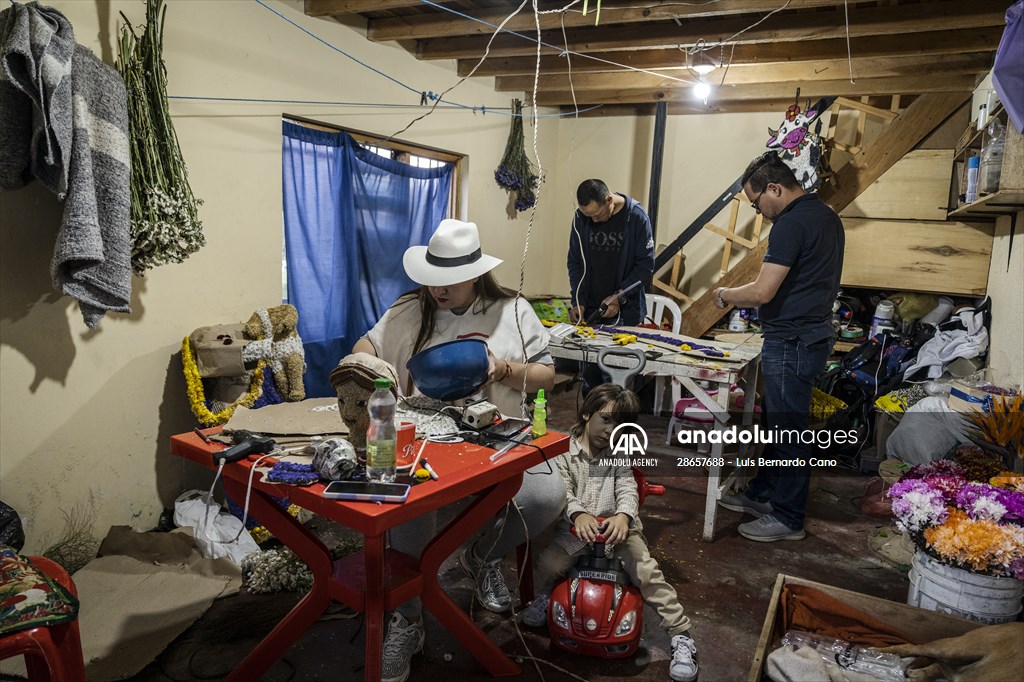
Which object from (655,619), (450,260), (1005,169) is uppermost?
(1005,169)

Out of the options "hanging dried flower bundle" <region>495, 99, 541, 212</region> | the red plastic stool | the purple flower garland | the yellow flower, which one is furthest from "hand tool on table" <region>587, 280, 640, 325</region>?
the red plastic stool

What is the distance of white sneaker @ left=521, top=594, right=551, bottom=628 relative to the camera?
87.2 inches

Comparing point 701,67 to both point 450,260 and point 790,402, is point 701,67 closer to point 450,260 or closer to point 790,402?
point 790,402

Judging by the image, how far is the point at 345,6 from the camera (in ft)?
11.0

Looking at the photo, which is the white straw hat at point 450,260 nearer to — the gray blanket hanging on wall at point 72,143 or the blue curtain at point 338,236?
the gray blanket hanging on wall at point 72,143

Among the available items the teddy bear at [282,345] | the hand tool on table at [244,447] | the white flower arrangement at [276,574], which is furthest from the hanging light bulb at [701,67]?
the white flower arrangement at [276,574]

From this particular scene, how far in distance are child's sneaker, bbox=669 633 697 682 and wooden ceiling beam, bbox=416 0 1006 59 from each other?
10.6 feet

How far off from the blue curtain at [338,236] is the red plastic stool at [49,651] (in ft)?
7.08

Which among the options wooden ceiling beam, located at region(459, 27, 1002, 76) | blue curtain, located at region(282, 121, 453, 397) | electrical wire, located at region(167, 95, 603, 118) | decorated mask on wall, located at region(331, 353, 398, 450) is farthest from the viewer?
wooden ceiling beam, located at region(459, 27, 1002, 76)

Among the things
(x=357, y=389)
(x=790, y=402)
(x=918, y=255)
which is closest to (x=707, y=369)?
(x=790, y=402)

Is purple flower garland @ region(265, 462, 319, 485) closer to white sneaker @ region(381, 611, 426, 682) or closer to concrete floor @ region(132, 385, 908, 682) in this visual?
white sneaker @ region(381, 611, 426, 682)

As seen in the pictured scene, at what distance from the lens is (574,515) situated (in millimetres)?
2111

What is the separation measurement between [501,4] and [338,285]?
1.95 m

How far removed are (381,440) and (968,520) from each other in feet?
6.11
